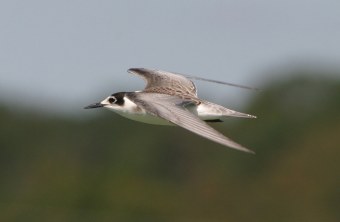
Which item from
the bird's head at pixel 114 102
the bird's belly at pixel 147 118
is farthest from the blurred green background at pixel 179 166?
the bird's belly at pixel 147 118

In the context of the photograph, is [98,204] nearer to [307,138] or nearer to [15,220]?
[15,220]

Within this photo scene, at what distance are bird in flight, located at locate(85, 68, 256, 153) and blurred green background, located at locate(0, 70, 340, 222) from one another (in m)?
30.9

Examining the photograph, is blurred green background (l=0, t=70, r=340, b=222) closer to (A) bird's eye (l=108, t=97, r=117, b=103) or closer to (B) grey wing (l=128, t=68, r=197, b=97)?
(B) grey wing (l=128, t=68, r=197, b=97)

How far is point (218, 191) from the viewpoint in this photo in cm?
7588

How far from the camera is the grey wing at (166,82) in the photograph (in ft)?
82.1

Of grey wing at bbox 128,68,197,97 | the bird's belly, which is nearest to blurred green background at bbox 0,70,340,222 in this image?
grey wing at bbox 128,68,197,97

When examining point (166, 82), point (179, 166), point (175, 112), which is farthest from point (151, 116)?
point (179, 166)

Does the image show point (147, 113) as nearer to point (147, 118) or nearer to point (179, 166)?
point (147, 118)

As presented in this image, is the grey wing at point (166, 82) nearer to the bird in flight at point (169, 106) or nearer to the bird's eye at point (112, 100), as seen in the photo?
the bird in flight at point (169, 106)

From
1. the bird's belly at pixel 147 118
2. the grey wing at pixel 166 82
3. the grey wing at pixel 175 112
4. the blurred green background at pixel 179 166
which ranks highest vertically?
the grey wing at pixel 175 112

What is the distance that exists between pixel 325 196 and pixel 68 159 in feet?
58.7

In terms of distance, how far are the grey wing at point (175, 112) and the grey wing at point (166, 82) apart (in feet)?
4.49

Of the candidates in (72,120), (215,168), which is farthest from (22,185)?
(72,120)

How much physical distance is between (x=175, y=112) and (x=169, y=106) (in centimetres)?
43
